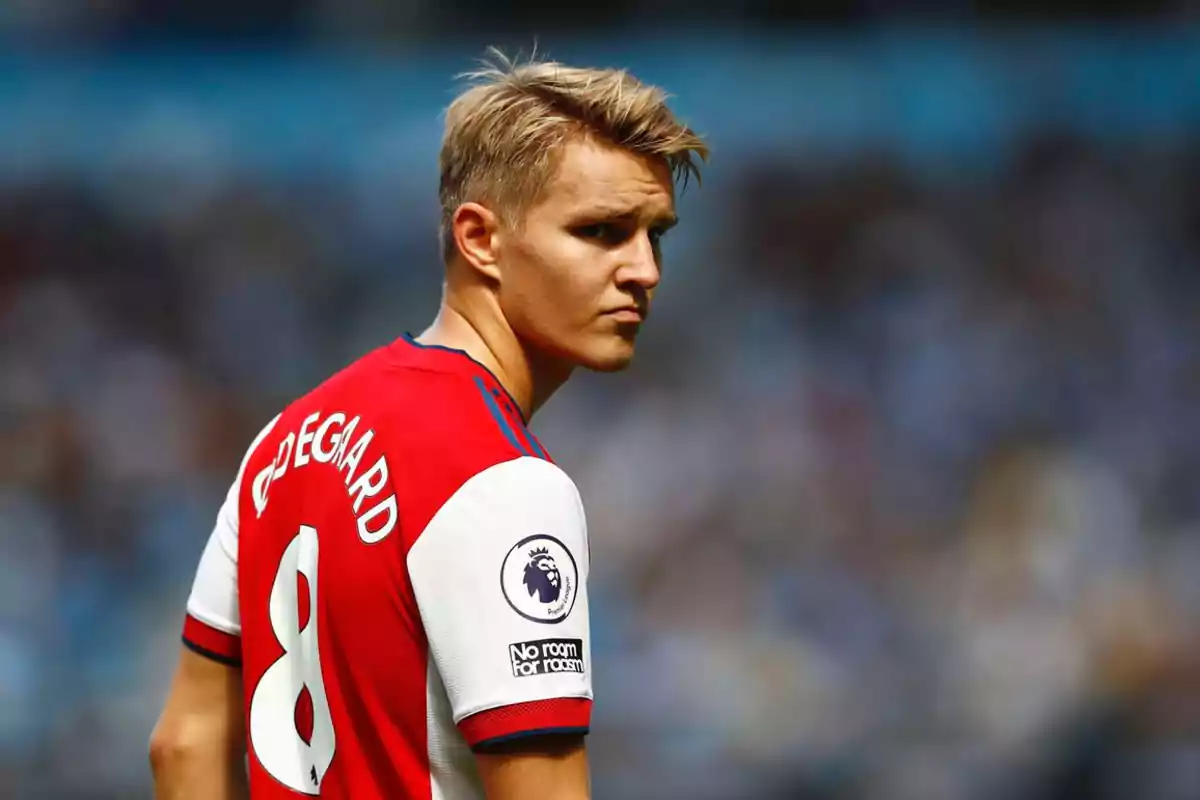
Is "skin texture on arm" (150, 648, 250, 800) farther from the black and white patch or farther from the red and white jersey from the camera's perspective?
the black and white patch

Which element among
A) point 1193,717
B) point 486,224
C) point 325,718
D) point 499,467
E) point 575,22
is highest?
point 575,22

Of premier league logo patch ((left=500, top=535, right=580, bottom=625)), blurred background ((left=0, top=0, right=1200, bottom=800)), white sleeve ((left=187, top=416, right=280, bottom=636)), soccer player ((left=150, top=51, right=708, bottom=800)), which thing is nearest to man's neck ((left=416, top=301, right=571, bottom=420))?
soccer player ((left=150, top=51, right=708, bottom=800))

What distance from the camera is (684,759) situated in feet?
22.2

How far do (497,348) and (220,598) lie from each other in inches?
22.7

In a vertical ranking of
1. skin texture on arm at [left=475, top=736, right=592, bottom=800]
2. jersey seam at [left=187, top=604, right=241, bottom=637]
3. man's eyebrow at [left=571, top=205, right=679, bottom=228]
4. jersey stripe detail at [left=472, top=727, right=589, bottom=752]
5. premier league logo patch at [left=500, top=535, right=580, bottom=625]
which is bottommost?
skin texture on arm at [left=475, top=736, right=592, bottom=800]

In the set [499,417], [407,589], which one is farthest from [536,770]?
[499,417]

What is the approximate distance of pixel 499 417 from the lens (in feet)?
6.99

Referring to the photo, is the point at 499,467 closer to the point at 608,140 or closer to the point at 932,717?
the point at 608,140

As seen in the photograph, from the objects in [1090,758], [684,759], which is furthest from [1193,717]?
[684,759]

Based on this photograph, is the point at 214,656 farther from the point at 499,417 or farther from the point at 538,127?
the point at 538,127

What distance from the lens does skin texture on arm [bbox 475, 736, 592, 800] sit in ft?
6.38

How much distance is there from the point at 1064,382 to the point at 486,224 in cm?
583

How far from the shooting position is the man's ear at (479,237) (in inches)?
94.3

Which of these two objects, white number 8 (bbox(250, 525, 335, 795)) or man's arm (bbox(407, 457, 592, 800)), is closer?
man's arm (bbox(407, 457, 592, 800))
